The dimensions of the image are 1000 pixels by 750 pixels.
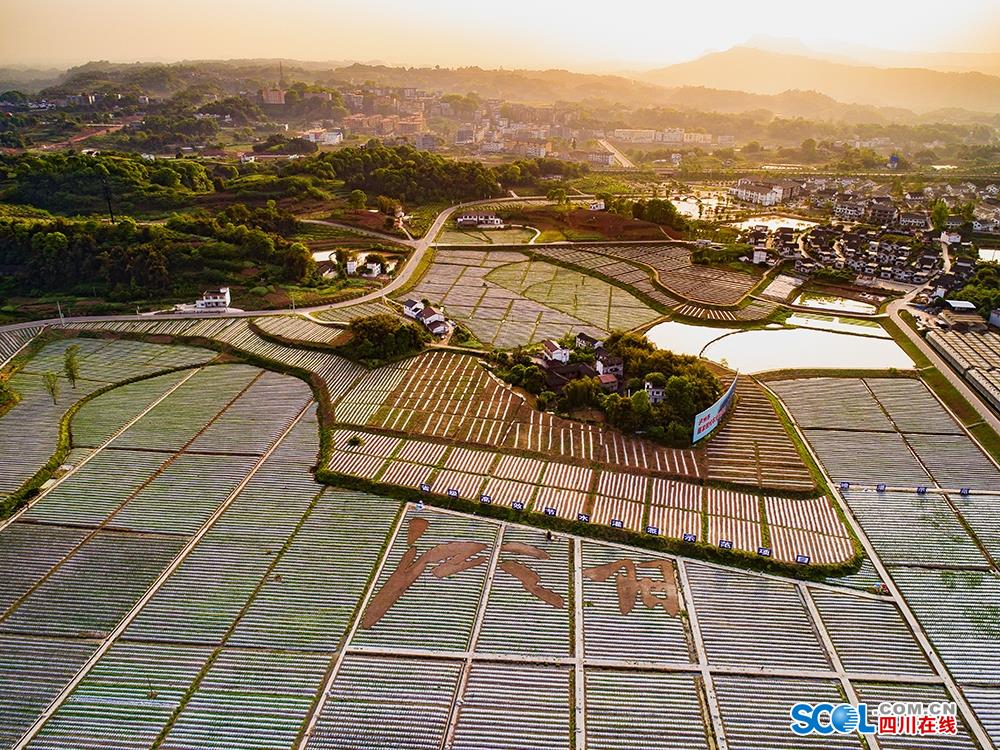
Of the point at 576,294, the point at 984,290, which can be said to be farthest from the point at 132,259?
the point at 984,290

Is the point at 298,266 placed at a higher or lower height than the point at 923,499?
higher

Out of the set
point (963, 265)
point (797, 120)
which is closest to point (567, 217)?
point (963, 265)

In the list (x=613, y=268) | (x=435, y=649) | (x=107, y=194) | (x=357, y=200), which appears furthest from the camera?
(x=357, y=200)

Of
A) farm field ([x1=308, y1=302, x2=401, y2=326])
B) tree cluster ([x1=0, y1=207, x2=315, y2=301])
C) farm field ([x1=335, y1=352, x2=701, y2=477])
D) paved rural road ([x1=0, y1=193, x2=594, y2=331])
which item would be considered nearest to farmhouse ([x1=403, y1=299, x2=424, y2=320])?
farm field ([x1=308, y1=302, x2=401, y2=326])

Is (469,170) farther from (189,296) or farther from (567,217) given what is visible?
(189,296)

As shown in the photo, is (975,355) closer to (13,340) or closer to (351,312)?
(351,312)

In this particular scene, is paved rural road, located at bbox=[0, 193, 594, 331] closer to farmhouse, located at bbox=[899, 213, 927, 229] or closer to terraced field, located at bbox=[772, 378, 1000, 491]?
terraced field, located at bbox=[772, 378, 1000, 491]

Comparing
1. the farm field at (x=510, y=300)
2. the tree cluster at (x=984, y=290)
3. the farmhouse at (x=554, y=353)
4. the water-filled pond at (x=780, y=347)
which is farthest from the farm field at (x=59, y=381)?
the tree cluster at (x=984, y=290)
